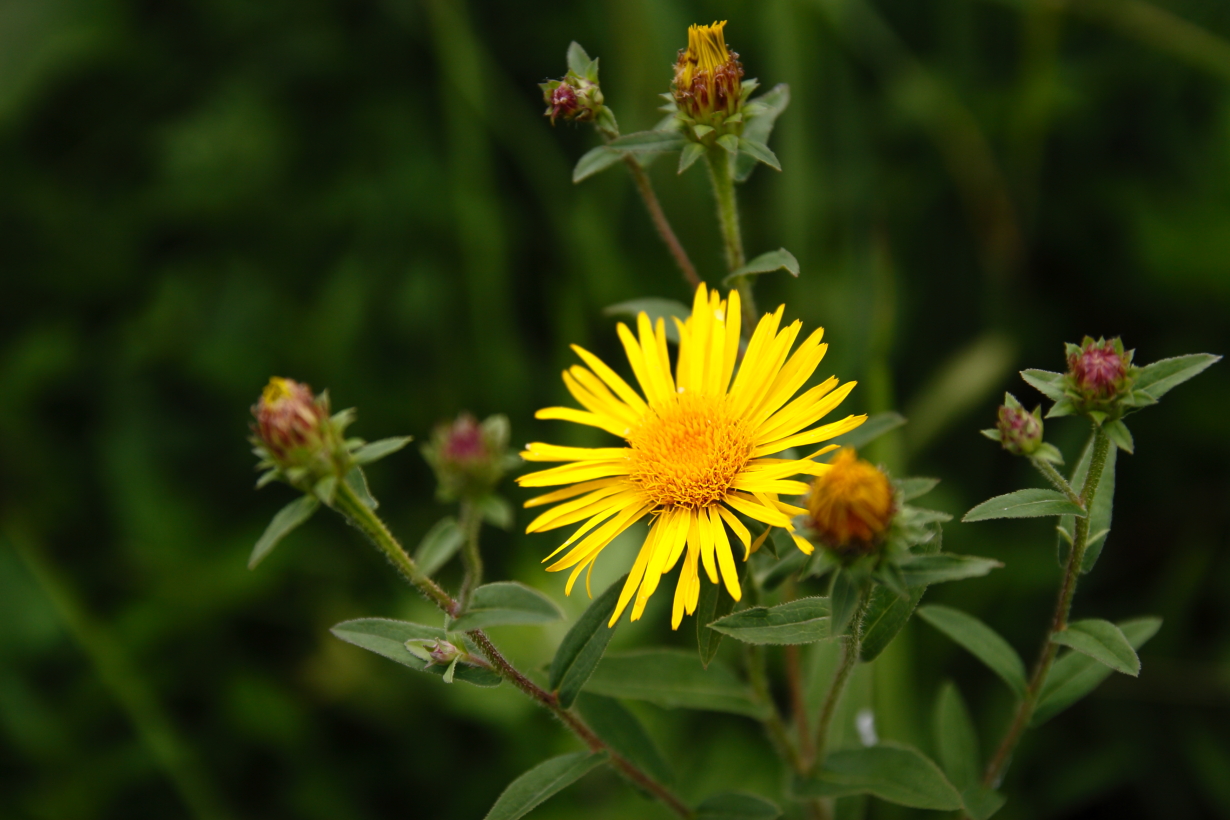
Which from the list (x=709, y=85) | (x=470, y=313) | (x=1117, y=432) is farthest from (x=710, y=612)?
(x=470, y=313)

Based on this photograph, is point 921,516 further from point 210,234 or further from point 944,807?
point 210,234

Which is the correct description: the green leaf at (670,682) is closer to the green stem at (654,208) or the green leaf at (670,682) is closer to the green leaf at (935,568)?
the green leaf at (935,568)

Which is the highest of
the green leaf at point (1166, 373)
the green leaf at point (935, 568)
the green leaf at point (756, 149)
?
the green leaf at point (756, 149)

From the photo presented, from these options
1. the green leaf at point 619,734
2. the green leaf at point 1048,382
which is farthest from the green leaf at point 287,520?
the green leaf at point 1048,382

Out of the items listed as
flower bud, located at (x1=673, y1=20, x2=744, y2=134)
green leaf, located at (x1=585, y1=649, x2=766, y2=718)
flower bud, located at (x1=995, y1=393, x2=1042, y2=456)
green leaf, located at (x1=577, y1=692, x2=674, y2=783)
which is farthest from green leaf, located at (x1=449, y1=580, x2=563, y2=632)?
flower bud, located at (x1=673, y1=20, x2=744, y2=134)

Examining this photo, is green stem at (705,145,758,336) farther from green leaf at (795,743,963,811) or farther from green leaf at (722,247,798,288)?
→ green leaf at (795,743,963,811)
